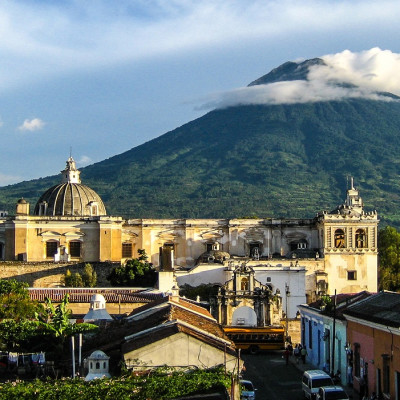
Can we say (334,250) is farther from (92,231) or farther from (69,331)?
(69,331)

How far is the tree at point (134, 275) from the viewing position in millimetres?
59531

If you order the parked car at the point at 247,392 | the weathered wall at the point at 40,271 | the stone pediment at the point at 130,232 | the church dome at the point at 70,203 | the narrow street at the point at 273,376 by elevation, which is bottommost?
the narrow street at the point at 273,376

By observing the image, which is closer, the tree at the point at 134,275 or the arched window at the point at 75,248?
the tree at the point at 134,275

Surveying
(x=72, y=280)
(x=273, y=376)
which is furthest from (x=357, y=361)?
(x=72, y=280)

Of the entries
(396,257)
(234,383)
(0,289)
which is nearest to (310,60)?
(396,257)

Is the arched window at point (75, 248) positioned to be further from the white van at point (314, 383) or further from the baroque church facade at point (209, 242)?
the white van at point (314, 383)

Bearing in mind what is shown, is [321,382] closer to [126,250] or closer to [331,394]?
[331,394]

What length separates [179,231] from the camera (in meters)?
70.8

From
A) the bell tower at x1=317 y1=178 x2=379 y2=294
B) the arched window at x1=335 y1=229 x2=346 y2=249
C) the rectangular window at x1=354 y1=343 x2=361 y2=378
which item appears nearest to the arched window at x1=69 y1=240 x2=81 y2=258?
the bell tower at x1=317 y1=178 x2=379 y2=294

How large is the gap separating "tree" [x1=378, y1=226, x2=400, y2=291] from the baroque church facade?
2.98 metres

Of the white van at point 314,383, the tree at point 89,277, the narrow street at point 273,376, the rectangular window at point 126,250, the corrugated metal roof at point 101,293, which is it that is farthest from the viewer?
the rectangular window at point 126,250

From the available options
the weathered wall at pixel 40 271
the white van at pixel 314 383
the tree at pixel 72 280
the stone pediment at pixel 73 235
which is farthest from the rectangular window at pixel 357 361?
the stone pediment at pixel 73 235

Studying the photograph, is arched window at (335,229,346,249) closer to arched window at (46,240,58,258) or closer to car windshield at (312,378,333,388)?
arched window at (46,240,58,258)

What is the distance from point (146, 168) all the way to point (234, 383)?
392ft
